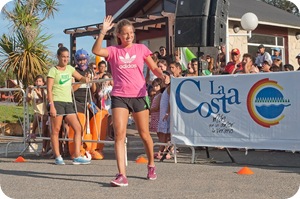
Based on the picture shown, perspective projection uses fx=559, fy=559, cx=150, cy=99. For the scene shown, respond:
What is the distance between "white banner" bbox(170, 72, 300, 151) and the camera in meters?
8.40

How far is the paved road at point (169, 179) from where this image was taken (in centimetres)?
618

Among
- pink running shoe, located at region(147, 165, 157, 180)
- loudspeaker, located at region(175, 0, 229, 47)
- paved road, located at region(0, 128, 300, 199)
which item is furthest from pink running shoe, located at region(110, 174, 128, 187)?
loudspeaker, located at region(175, 0, 229, 47)

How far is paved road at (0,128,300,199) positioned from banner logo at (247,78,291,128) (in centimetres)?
72

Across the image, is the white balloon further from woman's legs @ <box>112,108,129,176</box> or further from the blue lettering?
woman's legs @ <box>112,108,129,176</box>

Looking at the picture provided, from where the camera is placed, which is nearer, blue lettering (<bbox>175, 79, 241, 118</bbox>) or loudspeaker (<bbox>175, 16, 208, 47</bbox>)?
blue lettering (<bbox>175, 79, 241, 118</bbox>)

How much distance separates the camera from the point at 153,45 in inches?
968

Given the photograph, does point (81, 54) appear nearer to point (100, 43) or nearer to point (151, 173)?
point (100, 43)

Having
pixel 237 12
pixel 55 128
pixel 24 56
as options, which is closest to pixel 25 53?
pixel 24 56

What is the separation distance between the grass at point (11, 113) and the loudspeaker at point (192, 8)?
8242mm

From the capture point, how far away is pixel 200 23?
35.4 ft

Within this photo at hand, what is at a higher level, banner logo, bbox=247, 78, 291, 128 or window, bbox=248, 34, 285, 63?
window, bbox=248, 34, 285, 63

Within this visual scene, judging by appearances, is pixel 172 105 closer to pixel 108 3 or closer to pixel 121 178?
pixel 121 178

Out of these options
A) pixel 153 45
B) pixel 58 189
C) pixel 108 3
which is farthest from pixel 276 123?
pixel 108 3

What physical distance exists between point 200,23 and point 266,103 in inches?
111
